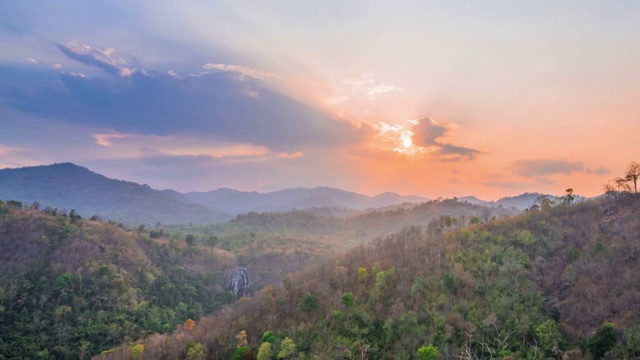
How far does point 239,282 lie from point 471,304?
7998 centimetres

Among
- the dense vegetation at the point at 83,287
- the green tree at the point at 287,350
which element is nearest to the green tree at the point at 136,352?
the dense vegetation at the point at 83,287

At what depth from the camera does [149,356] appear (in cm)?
5106

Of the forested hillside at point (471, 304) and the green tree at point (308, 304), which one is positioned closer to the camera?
the forested hillside at point (471, 304)

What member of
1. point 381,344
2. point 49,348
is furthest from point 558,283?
point 49,348

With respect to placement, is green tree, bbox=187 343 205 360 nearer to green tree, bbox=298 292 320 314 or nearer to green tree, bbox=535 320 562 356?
green tree, bbox=298 292 320 314

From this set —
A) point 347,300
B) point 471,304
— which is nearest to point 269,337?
point 347,300

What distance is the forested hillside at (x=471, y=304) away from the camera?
4094cm

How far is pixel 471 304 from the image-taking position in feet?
155

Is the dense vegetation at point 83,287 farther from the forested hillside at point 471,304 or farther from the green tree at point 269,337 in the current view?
the green tree at point 269,337

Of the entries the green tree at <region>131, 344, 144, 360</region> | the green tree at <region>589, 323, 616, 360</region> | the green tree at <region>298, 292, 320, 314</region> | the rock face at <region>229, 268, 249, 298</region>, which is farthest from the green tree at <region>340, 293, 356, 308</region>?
the rock face at <region>229, 268, 249, 298</region>

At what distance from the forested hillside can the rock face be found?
169 feet

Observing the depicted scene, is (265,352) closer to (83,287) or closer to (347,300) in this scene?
(347,300)

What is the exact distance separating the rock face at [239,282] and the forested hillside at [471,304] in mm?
51420

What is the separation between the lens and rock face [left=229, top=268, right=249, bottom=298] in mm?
112312
